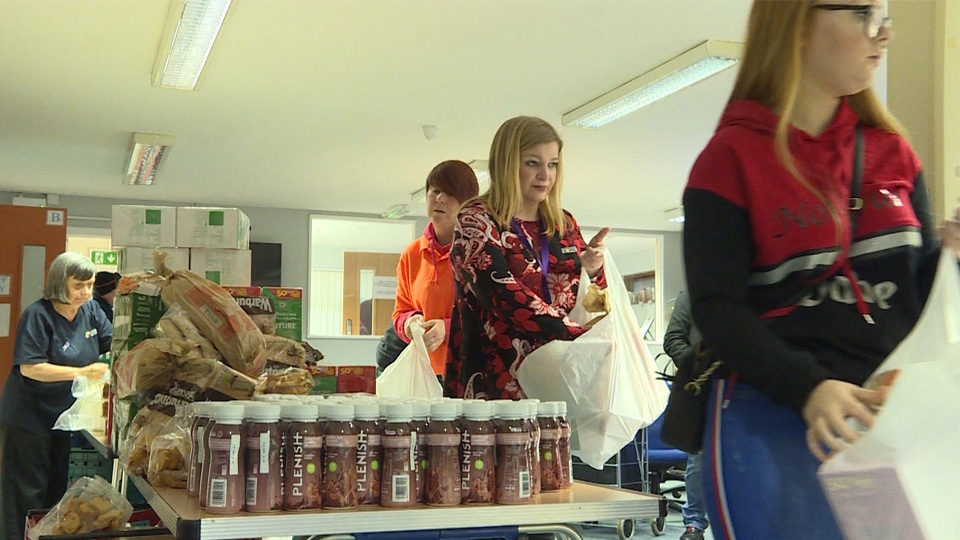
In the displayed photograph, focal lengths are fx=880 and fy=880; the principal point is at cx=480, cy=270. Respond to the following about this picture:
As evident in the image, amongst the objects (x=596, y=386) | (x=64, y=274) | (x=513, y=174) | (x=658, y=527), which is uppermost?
(x=513, y=174)

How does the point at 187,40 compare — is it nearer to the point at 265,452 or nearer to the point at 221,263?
the point at 221,263

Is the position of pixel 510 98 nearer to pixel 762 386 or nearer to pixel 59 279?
pixel 59 279

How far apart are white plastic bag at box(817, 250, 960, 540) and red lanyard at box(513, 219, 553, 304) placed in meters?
1.33

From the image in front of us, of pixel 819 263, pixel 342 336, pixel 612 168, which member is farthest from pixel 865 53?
pixel 342 336

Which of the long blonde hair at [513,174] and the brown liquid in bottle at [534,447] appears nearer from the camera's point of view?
the brown liquid in bottle at [534,447]

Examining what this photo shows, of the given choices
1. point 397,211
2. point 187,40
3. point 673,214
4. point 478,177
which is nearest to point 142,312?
point 187,40

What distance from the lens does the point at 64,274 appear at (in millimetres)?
4422

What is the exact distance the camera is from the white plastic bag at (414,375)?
2.59 metres

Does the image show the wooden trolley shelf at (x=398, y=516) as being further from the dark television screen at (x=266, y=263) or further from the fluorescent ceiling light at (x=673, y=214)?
the fluorescent ceiling light at (x=673, y=214)

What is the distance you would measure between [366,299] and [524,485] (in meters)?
9.85

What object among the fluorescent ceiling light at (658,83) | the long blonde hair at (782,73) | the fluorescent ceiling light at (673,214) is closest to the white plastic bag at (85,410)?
the long blonde hair at (782,73)

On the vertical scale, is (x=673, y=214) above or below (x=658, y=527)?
above

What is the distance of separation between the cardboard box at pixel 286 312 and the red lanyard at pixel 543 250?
0.70 meters

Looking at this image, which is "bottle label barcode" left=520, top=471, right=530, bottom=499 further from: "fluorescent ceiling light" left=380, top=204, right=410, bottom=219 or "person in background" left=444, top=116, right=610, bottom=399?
"fluorescent ceiling light" left=380, top=204, right=410, bottom=219
